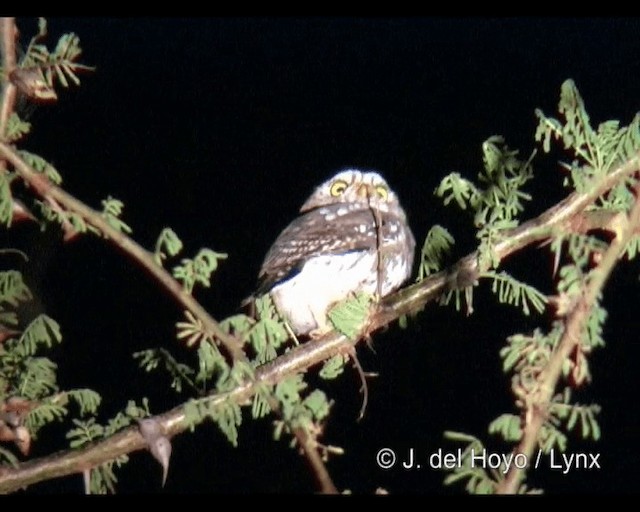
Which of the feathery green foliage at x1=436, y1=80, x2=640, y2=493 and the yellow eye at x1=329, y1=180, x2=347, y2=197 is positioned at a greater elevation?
the yellow eye at x1=329, y1=180, x2=347, y2=197

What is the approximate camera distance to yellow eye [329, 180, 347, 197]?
9.19ft

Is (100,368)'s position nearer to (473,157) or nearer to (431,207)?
(431,207)

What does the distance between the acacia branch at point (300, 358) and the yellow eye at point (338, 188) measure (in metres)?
1.97

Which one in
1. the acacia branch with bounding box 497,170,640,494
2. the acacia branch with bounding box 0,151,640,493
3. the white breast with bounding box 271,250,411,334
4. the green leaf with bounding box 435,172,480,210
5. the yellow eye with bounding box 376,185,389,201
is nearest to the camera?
the acacia branch with bounding box 497,170,640,494

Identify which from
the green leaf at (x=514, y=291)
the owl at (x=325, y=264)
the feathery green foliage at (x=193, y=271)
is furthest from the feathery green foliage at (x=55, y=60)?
the owl at (x=325, y=264)

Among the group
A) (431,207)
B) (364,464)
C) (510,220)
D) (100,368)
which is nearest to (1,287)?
(510,220)

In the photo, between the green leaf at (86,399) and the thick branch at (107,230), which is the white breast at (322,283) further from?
the thick branch at (107,230)

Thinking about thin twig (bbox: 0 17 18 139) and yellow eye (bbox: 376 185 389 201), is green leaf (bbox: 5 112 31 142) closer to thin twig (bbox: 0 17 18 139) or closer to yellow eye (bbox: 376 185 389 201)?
thin twig (bbox: 0 17 18 139)

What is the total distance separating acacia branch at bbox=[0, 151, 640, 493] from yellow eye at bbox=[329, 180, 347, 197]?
197cm

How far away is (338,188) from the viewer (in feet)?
9.20

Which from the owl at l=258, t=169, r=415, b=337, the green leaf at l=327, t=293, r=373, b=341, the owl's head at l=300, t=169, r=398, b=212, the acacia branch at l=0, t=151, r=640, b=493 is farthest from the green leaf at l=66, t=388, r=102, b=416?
the owl's head at l=300, t=169, r=398, b=212

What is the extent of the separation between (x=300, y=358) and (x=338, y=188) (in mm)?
1998

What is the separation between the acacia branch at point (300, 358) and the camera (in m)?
0.79

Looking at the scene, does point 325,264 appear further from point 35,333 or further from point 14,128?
point 14,128
